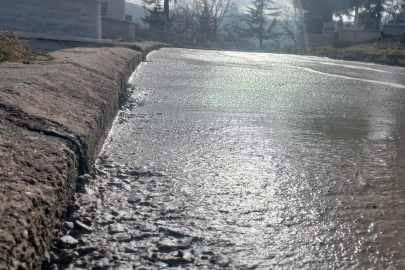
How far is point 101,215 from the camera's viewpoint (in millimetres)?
1643

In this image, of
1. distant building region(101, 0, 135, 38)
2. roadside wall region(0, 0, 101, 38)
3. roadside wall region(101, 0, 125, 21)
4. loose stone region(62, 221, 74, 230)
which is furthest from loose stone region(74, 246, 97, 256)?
roadside wall region(101, 0, 125, 21)

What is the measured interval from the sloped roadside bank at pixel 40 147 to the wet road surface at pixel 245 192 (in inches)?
6.3

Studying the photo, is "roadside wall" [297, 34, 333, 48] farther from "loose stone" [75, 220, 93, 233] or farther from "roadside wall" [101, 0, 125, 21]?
"loose stone" [75, 220, 93, 233]

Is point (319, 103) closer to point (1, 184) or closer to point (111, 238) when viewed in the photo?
point (111, 238)

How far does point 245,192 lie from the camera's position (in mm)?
1967

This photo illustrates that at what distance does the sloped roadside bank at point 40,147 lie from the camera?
108 centimetres

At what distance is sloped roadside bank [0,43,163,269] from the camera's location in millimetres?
1081

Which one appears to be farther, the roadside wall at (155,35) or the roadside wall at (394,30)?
the roadside wall at (155,35)

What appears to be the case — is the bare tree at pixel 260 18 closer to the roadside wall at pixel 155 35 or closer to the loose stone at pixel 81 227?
the roadside wall at pixel 155 35

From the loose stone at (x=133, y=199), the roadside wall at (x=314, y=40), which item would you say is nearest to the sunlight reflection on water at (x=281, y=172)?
the loose stone at (x=133, y=199)

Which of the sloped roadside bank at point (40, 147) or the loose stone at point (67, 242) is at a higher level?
the sloped roadside bank at point (40, 147)

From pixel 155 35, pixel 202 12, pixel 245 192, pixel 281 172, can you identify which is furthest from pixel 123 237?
pixel 202 12

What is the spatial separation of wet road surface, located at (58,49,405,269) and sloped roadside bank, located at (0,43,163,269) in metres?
0.16

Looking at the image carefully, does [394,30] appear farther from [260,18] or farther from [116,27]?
[260,18]
